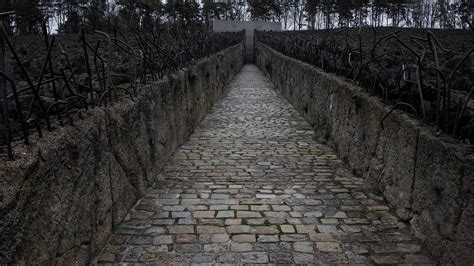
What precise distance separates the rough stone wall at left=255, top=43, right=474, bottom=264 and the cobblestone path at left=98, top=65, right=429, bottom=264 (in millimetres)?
179

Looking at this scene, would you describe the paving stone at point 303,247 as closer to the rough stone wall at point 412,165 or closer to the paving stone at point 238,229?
the paving stone at point 238,229

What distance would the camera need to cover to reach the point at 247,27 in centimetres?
3669

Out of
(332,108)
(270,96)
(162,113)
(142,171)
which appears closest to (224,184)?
(142,171)

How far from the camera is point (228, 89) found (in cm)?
1498

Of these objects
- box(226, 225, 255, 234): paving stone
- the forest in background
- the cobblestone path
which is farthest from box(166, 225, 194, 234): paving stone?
the forest in background

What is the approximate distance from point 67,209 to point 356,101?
369 cm

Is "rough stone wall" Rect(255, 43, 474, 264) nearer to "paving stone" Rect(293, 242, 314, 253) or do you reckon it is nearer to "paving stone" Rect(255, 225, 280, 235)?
"paving stone" Rect(293, 242, 314, 253)

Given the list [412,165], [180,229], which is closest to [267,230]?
[180,229]

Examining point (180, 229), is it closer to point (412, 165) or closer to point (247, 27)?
point (412, 165)

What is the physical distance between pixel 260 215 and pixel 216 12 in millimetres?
44802

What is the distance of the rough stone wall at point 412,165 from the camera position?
2.88 meters

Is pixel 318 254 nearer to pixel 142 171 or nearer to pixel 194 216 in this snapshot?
pixel 194 216

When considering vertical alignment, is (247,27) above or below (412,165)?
above

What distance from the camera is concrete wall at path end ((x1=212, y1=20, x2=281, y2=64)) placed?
101 feet
